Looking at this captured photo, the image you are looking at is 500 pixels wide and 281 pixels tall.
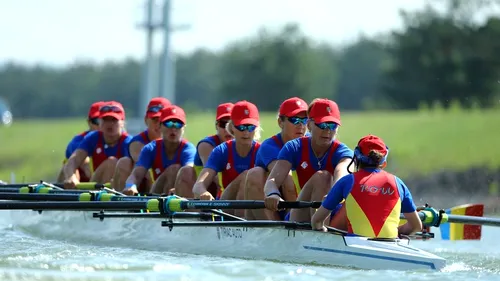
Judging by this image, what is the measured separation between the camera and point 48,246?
955 centimetres

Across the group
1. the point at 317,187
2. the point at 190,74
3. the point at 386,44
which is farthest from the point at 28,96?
the point at 317,187

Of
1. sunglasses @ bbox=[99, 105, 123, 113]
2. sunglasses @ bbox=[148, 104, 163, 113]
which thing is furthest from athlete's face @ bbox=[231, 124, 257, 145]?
sunglasses @ bbox=[99, 105, 123, 113]

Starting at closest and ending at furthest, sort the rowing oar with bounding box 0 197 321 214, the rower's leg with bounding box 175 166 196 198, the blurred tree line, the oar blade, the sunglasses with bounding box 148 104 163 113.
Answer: the rowing oar with bounding box 0 197 321 214 → the rower's leg with bounding box 175 166 196 198 → the oar blade → the sunglasses with bounding box 148 104 163 113 → the blurred tree line

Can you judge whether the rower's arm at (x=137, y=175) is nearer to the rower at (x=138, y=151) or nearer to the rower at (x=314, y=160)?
the rower at (x=138, y=151)

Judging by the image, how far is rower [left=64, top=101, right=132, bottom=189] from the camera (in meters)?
12.3

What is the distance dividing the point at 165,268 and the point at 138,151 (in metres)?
4.23

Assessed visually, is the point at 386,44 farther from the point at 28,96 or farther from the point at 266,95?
the point at 28,96

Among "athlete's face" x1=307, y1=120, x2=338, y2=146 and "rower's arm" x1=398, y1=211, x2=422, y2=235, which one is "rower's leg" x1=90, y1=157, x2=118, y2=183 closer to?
"athlete's face" x1=307, y1=120, x2=338, y2=146

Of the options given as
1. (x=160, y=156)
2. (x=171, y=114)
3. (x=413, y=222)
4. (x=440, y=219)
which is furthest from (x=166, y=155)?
(x=413, y=222)

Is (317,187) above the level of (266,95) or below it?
below

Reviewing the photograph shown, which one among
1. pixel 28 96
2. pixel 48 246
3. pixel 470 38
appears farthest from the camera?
pixel 28 96

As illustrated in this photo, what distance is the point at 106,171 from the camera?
12.2m

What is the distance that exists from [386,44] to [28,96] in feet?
67.1

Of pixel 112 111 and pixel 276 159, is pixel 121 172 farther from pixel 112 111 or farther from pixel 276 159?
pixel 276 159
